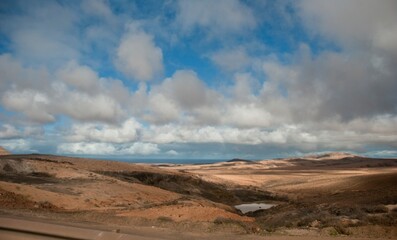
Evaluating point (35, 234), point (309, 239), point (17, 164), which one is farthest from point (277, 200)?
point (35, 234)

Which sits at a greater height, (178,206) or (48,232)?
(48,232)

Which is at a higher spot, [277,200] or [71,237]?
[71,237]

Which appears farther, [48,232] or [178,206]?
[178,206]

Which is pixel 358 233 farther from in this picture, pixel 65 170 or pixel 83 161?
pixel 83 161

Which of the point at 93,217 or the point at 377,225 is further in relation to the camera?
the point at 93,217

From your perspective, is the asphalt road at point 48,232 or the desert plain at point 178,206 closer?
the asphalt road at point 48,232

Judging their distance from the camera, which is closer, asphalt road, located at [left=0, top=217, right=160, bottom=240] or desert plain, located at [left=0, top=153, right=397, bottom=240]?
asphalt road, located at [left=0, top=217, right=160, bottom=240]

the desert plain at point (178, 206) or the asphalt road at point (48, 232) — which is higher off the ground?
the asphalt road at point (48, 232)

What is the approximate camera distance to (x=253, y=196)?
4675cm

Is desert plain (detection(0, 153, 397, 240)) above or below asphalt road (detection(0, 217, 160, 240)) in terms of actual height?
below

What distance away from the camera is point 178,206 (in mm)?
19781

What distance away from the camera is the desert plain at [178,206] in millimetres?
11719

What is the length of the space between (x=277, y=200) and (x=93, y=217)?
3323 cm

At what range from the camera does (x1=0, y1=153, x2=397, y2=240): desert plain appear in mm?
11719
